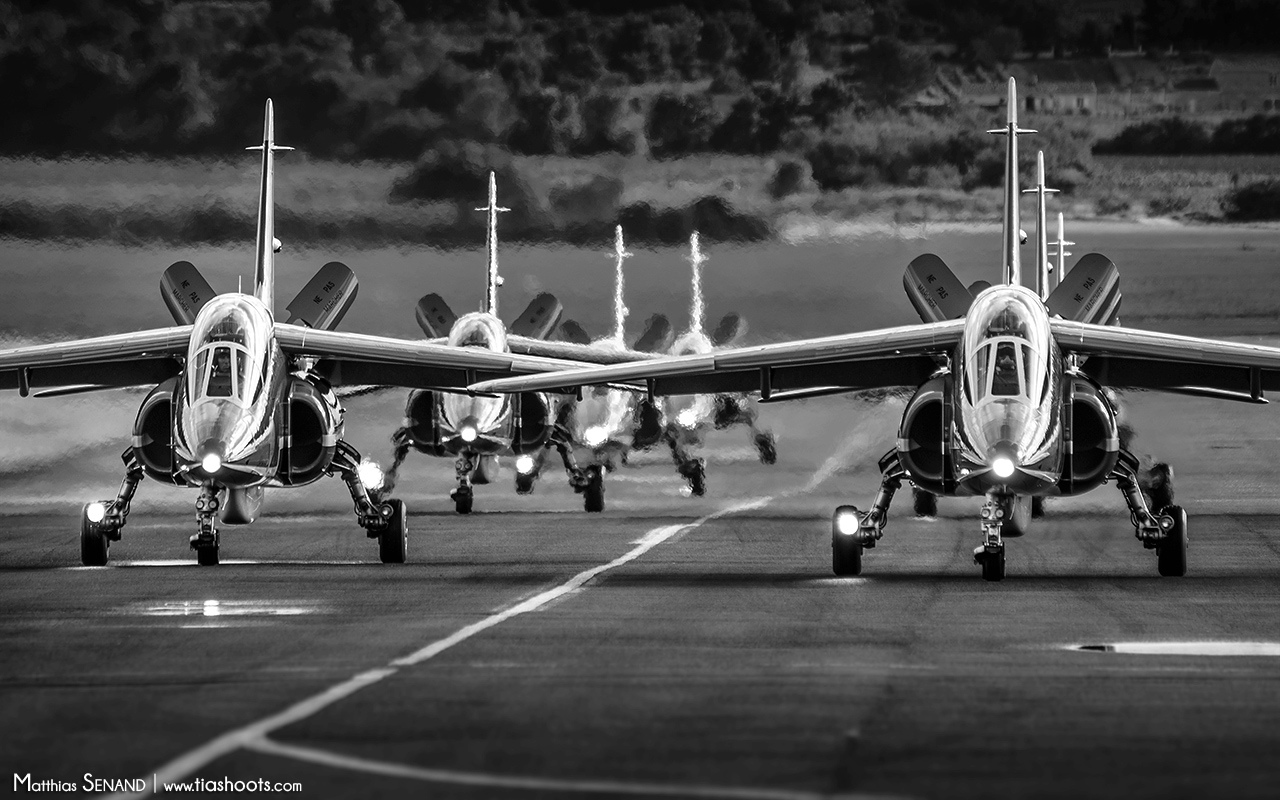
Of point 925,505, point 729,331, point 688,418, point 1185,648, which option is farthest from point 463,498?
A: point 1185,648

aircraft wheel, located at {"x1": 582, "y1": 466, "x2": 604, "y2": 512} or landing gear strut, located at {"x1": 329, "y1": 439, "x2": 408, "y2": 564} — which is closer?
landing gear strut, located at {"x1": 329, "y1": 439, "x2": 408, "y2": 564}

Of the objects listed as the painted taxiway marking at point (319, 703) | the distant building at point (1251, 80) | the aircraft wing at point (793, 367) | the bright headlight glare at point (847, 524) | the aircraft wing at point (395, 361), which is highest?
the distant building at point (1251, 80)

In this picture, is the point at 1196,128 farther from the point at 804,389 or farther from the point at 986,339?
the point at 986,339

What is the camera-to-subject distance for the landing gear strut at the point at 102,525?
26.8 m

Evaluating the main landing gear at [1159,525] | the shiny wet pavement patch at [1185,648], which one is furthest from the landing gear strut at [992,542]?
the shiny wet pavement patch at [1185,648]

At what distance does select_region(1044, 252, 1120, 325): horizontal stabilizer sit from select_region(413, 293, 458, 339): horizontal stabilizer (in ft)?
65.0

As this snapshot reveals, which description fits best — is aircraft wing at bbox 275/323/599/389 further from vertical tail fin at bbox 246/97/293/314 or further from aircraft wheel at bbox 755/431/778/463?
aircraft wheel at bbox 755/431/778/463

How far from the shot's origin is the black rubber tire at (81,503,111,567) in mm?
26859

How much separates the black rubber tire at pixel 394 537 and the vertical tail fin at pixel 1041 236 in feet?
45.3

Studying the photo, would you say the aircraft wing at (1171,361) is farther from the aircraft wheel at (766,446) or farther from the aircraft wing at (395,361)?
the aircraft wheel at (766,446)

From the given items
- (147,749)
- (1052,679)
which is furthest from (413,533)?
(147,749)

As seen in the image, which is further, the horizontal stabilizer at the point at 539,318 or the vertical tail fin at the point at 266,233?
the horizontal stabilizer at the point at 539,318

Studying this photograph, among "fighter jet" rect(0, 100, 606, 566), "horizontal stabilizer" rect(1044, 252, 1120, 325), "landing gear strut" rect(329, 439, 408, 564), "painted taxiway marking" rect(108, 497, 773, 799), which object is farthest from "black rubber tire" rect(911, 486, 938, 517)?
"painted taxiway marking" rect(108, 497, 773, 799)

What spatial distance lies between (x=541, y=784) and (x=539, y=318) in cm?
4019
